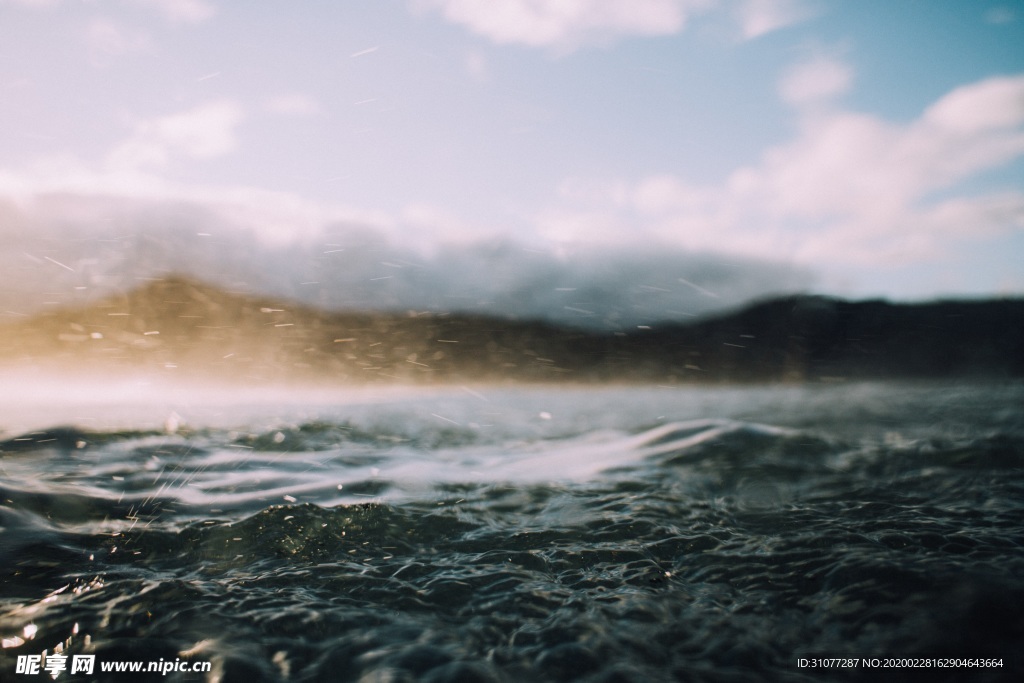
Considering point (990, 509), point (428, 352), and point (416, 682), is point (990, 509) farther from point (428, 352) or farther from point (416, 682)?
point (428, 352)

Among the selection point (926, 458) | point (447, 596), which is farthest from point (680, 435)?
point (447, 596)

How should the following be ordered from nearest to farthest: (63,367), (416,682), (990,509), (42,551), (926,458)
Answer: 1. (416,682)
2. (42,551)
3. (990,509)
4. (926,458)
5. (63,367)

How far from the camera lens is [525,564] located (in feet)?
7.52

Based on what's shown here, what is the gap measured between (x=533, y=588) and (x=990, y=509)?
2.75 meters

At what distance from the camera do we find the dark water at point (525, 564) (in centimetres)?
158

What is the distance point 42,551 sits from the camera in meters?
2.32

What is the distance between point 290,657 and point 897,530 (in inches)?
111

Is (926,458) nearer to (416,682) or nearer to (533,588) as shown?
(533,588)

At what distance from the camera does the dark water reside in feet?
5.17

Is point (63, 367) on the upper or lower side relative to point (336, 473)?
upper

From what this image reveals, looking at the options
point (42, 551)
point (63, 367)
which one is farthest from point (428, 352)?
point (42, 551)

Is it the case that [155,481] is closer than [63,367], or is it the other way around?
[155,481]

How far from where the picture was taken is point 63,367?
894 inches

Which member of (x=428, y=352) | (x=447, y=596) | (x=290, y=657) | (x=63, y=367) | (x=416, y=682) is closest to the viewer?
(x=416, y=682)
